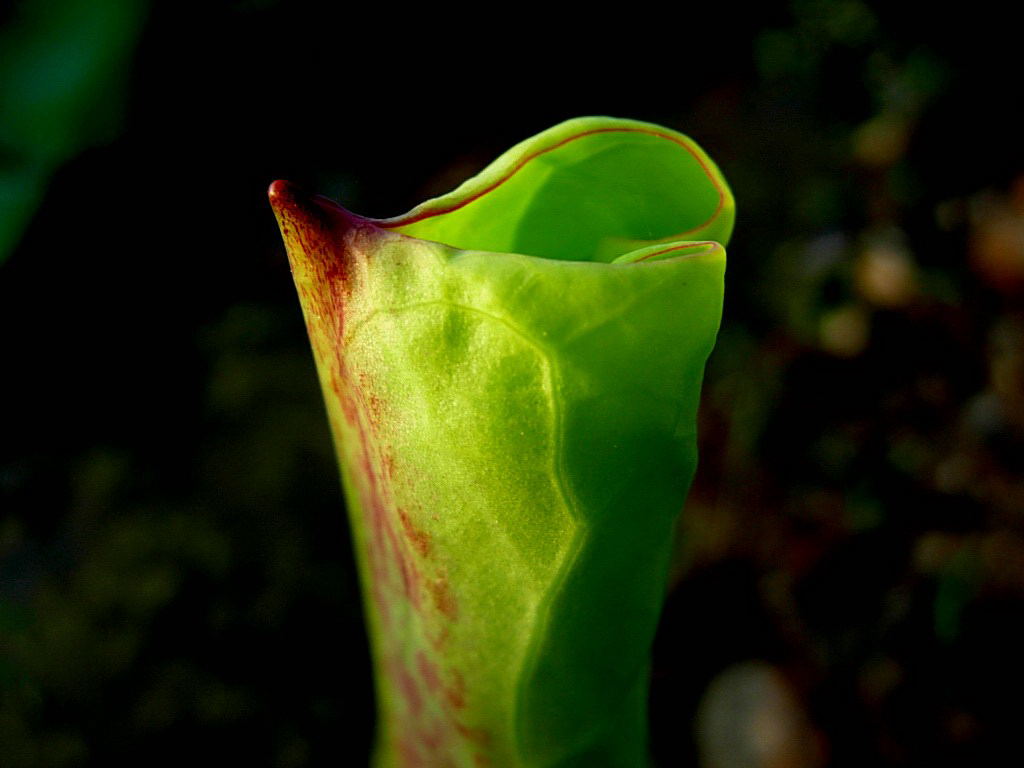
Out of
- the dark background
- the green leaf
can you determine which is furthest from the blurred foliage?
the green leaf

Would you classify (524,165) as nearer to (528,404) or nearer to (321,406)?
(528,404)

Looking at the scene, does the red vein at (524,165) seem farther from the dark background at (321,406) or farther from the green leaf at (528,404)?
the dark background at (321,406)

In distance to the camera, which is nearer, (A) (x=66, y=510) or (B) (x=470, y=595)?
(B) (x=470, y=595)

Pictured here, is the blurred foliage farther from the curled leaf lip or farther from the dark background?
the curled leaf lip

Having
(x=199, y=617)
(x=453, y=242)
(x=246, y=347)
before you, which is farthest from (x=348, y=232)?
(x=246, y=347)

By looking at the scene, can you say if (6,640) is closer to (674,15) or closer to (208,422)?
(208,422)
